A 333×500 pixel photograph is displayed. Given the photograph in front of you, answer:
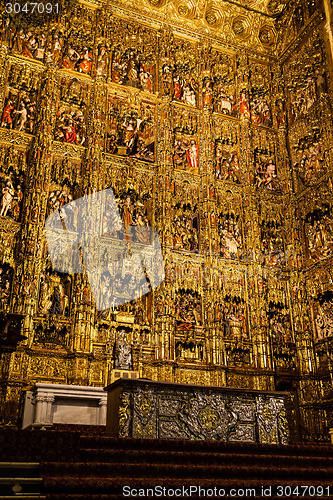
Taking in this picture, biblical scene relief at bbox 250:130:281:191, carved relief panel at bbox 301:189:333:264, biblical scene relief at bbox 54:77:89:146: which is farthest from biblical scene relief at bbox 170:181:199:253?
carved relief panel at bbox 301:189:333:264

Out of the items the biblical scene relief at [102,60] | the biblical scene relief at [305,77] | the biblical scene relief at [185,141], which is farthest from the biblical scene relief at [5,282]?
the biblical scene relief at [305,77]

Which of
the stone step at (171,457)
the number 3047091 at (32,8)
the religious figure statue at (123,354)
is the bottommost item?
the stone step at (171,457)

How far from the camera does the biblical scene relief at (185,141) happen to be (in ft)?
52.1

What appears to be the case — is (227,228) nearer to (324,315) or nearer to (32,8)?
(324,315)

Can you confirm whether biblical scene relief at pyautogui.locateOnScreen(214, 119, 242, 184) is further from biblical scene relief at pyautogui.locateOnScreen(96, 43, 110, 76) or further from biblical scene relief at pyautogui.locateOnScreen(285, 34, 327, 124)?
biblical scene relief at pyautogui.locateOnScreen(96, 43, 110, 76)

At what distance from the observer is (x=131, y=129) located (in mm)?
15453

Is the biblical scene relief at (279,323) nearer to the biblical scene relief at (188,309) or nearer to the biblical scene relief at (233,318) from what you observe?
the biblical scene relief at (233,318)

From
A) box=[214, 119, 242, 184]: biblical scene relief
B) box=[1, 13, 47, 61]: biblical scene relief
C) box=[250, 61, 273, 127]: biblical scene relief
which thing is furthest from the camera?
box=[250, 61, 273, 127]: biblical scene relief

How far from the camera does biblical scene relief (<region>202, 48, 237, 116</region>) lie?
16.8 metres

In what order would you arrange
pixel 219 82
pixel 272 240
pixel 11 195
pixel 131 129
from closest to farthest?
pixel 11 195 → pixel 131 129 → pixel 272 240 → pixel 219 82

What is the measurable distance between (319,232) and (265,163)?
3.31m

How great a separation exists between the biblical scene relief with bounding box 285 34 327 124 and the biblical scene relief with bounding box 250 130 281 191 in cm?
118

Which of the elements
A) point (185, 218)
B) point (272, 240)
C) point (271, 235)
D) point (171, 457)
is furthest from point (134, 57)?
point (171, 457)

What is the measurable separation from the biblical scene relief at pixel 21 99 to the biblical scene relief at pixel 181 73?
416 cm
